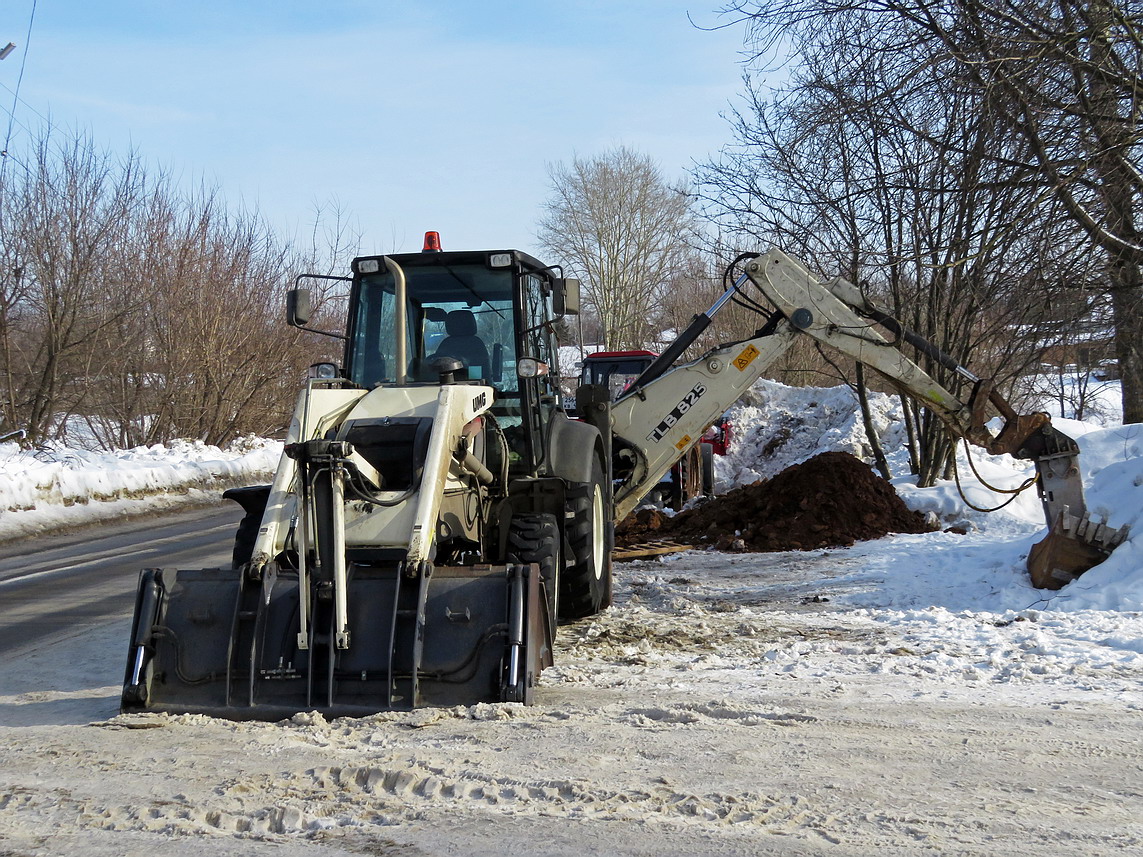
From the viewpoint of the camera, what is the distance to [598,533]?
8.12m

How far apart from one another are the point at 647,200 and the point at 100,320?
35.9m

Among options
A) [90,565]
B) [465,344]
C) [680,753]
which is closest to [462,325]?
[465,344]

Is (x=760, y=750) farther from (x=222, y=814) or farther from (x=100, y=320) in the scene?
(x=100, y=320)

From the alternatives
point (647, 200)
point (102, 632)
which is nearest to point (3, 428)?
point (102, 632)

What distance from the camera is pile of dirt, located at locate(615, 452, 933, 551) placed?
11.6 metres

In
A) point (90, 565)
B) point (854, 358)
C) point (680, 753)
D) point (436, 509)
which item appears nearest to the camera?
point (680, 753)

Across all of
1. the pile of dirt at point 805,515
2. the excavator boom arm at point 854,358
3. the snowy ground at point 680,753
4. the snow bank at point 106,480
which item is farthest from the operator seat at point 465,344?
the snow bank at point 106,480

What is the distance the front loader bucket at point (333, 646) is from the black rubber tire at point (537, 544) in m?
0.86

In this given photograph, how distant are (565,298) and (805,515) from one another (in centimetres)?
573

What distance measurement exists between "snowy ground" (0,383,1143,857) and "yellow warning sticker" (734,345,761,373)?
292cm

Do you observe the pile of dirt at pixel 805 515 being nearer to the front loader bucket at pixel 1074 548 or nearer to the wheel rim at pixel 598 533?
the front loader bucket at pixel 1074 548

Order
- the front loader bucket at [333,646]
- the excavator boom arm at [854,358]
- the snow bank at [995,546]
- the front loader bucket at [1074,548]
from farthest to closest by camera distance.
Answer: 1. the excavator boom arm at [854,358]
2. the front loader bucket at [1074,548]
3. the snow bank at [995,546]
4. the front loader bucket at [333,646]

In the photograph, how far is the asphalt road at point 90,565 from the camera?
8.05 meters

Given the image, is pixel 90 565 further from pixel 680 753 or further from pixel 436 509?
pixel 680 753
